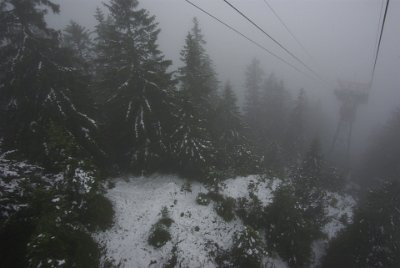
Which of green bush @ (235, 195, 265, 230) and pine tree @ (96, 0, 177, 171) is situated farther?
green bush @ (235, 195, 265, 230)

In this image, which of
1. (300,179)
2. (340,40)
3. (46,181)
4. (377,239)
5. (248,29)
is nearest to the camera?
(46,181)

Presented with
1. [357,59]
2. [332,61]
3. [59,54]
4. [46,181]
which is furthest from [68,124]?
[357,59]

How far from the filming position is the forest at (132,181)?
34.0ft

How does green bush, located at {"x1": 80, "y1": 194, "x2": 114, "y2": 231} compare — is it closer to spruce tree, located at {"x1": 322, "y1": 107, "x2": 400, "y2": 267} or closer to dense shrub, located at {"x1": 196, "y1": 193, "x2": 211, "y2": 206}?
dense shrub, located at {"x1": 196, "y1": 193, "x2": 211, "y2": 206}

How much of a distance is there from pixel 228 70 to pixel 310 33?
346ft

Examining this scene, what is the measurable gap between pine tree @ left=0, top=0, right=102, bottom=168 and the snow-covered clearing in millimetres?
4399

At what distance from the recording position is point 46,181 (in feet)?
37.8

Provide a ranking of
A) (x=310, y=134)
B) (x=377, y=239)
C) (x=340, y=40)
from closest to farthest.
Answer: (x=377, y=239) → (x=310, y=134) → (x=340, y=40)

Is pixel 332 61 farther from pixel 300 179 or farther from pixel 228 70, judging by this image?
pixel 300 179

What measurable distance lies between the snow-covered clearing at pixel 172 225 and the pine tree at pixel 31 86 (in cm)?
440

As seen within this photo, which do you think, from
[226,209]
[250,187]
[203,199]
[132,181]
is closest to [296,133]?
[250,187]

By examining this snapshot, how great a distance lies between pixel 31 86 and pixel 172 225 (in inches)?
424

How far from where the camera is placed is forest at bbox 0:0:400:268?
34.0 ft

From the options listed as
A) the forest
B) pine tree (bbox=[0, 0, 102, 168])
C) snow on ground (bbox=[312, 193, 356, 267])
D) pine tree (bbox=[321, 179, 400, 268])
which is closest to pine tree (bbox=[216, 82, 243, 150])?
the forest
